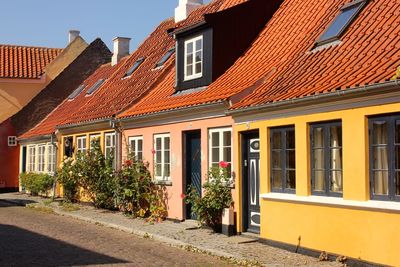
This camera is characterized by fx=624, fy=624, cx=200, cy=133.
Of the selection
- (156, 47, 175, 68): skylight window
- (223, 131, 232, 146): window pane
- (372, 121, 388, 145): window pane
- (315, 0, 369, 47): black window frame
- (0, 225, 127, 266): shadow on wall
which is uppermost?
(156, 47, 175, 68): skylight window

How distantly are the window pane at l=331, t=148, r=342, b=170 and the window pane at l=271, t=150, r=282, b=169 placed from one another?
161 cm

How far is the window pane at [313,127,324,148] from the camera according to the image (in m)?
10.8

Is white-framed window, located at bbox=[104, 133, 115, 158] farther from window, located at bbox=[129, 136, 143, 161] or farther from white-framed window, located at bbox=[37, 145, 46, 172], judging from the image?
white-framed window, located at bbox=[37, 145, 46, 172]

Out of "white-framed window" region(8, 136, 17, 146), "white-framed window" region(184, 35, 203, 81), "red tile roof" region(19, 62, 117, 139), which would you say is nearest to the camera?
"white-framed window" region(184, 35, 203, 81)

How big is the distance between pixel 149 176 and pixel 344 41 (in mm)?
7559

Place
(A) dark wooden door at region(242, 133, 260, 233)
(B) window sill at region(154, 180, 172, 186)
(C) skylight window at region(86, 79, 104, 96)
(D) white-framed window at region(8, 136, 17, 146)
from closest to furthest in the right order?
(A) dark wooden door at region(242, 133, 260, 233) → (B) window sill at region(154, 180, 172, 186) → (C) skylight window at region(86, 79, 104, 96) → (D) white-framed window at region(8, 136, 17, 146)

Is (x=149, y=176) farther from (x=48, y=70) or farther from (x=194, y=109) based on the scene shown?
(x=48, y=70)

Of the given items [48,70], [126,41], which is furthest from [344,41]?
[48,70]

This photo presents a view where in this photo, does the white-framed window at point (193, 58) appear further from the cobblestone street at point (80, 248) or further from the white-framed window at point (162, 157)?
the cobblestone street at point (80, 248)

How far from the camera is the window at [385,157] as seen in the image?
29.9 ft

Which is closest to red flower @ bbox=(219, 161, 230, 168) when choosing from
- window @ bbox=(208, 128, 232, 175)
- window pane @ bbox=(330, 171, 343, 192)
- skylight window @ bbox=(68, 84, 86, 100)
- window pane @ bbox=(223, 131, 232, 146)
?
window @ bbox=(208, 128, 232, 175)

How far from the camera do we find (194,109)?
1491cm

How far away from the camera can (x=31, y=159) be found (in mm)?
32031

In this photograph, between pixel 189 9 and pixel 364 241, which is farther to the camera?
pixel 189 9
